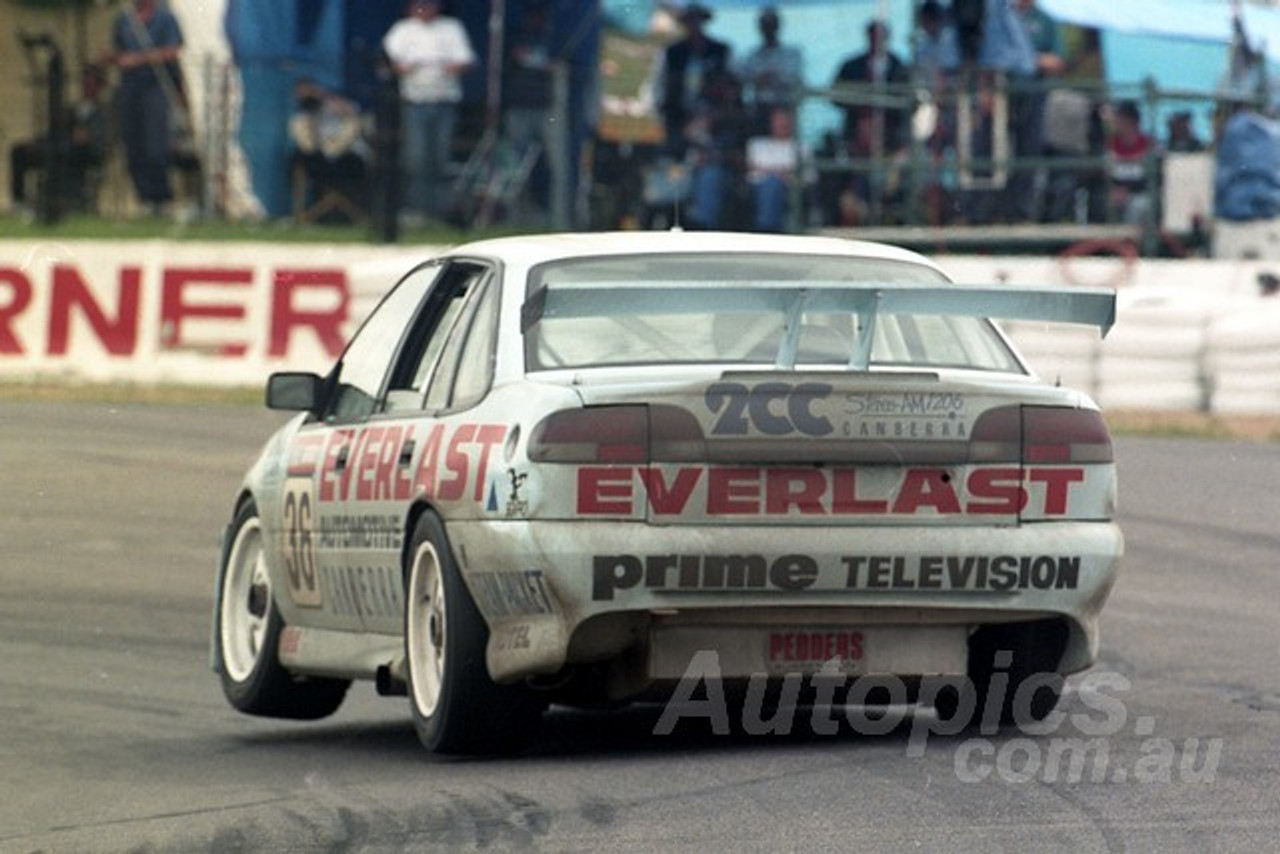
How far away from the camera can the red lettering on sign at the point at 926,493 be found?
758cm

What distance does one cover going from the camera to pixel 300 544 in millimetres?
9062

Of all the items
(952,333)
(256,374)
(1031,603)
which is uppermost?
(952,333)

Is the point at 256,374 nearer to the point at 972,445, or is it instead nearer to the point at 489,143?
the point at 489,143

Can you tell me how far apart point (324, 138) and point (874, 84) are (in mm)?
4285

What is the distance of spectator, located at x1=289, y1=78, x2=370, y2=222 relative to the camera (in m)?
24.3

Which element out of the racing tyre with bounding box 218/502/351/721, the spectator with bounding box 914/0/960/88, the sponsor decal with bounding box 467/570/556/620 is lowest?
the racing tyre with bounding box 218/502/351/721

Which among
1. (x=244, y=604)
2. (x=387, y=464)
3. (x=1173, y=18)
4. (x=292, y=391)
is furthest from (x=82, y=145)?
(x=387, y=464)

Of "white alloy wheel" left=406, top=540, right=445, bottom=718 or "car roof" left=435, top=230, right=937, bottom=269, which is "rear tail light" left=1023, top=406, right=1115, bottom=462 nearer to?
"car roof" left=435, top=230, right=937, bottom=269

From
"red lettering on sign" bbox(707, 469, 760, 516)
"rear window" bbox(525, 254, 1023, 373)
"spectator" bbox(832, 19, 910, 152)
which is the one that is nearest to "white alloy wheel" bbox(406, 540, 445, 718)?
"rear window" bbox(525, 254, 1023, 373)

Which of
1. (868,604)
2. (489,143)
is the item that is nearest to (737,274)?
(868,604)

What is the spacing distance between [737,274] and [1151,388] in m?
12.8

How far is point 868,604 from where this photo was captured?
24.8 feet

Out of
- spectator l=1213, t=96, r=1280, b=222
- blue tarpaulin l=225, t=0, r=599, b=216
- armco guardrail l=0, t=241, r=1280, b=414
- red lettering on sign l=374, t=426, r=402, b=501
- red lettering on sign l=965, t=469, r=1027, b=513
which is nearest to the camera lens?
red lettering on sign l=965, t=469, r=1027, b=513

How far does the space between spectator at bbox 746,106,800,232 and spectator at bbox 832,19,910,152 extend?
53 centimetres
